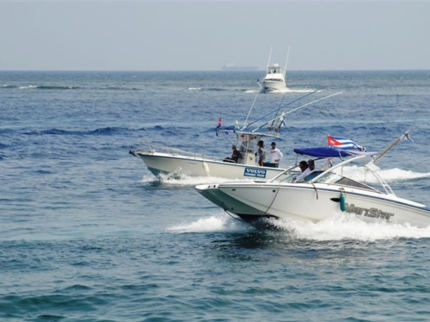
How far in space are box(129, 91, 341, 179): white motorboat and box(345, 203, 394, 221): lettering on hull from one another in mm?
8618

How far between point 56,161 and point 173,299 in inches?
1040

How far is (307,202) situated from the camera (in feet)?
74.7

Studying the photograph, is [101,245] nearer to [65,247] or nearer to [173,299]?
[65,247]

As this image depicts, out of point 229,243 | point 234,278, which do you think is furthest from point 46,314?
point 229,243

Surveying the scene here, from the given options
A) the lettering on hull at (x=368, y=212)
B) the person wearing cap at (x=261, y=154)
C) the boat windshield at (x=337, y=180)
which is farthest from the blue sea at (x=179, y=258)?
the person wearing cap at (x=261, y=154)

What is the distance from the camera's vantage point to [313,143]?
2090 inches

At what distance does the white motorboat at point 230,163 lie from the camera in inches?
1268

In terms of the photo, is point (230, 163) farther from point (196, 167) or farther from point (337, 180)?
point (337, 180)

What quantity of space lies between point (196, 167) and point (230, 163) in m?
1.78

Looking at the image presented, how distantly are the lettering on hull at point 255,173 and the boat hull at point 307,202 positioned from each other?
8.90m

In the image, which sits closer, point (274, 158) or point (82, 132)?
point (274, 158)

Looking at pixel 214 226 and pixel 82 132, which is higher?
pixel 214 226

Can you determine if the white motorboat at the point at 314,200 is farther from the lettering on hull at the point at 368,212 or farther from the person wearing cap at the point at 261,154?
the person wearing cap at the point at 261,154

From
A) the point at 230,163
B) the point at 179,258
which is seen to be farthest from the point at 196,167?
the point at 179,258
